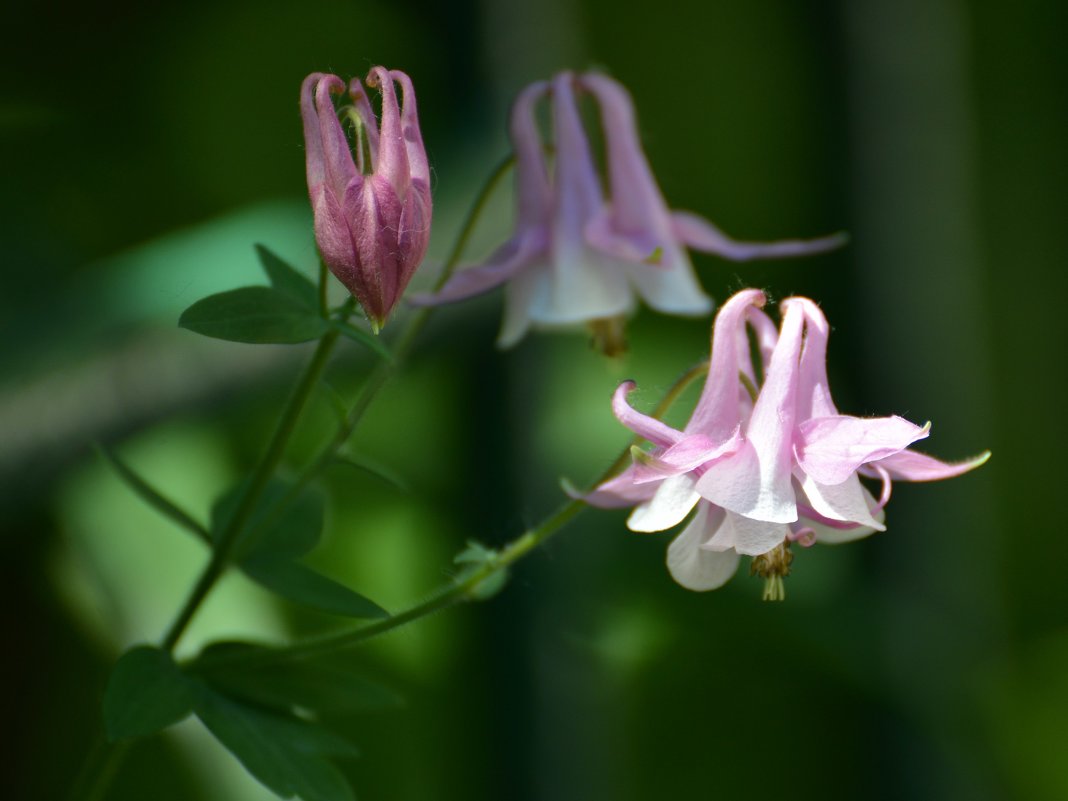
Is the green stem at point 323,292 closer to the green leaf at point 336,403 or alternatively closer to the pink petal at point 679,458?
the green leaf at point 336,403

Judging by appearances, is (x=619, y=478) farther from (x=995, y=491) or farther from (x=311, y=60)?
(x=995, y=491)

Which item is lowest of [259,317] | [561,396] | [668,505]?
[561,396]

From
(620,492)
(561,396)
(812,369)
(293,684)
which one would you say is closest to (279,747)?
(293,684)

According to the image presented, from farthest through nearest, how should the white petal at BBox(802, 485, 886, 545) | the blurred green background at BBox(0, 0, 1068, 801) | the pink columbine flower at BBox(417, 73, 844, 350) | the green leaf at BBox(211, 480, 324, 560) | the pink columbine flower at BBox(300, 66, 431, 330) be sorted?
1. the blurred green background at BBox(0, 0, 1068, 801)
2. the pink columbine flower at BBox(417, 73, 844, 350)
3. the green leaf at BBox(211, 480, 324, 560)
4. the white petal at BBox(802, 485, 886, 545)
5. the pink columbine flower at BBox(300, 66, 431, 330)

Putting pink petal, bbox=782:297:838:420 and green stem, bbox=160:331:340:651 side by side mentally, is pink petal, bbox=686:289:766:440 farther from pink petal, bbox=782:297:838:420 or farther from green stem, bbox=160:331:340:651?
green stem, bbox=160:331:340:651

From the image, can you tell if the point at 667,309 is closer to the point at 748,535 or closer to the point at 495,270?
the point at 495,270

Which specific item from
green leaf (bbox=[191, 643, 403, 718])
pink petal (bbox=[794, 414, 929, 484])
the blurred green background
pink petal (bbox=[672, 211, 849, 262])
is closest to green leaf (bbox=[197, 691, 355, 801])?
green leaf (bbox=[191, 643, 403, 718])
